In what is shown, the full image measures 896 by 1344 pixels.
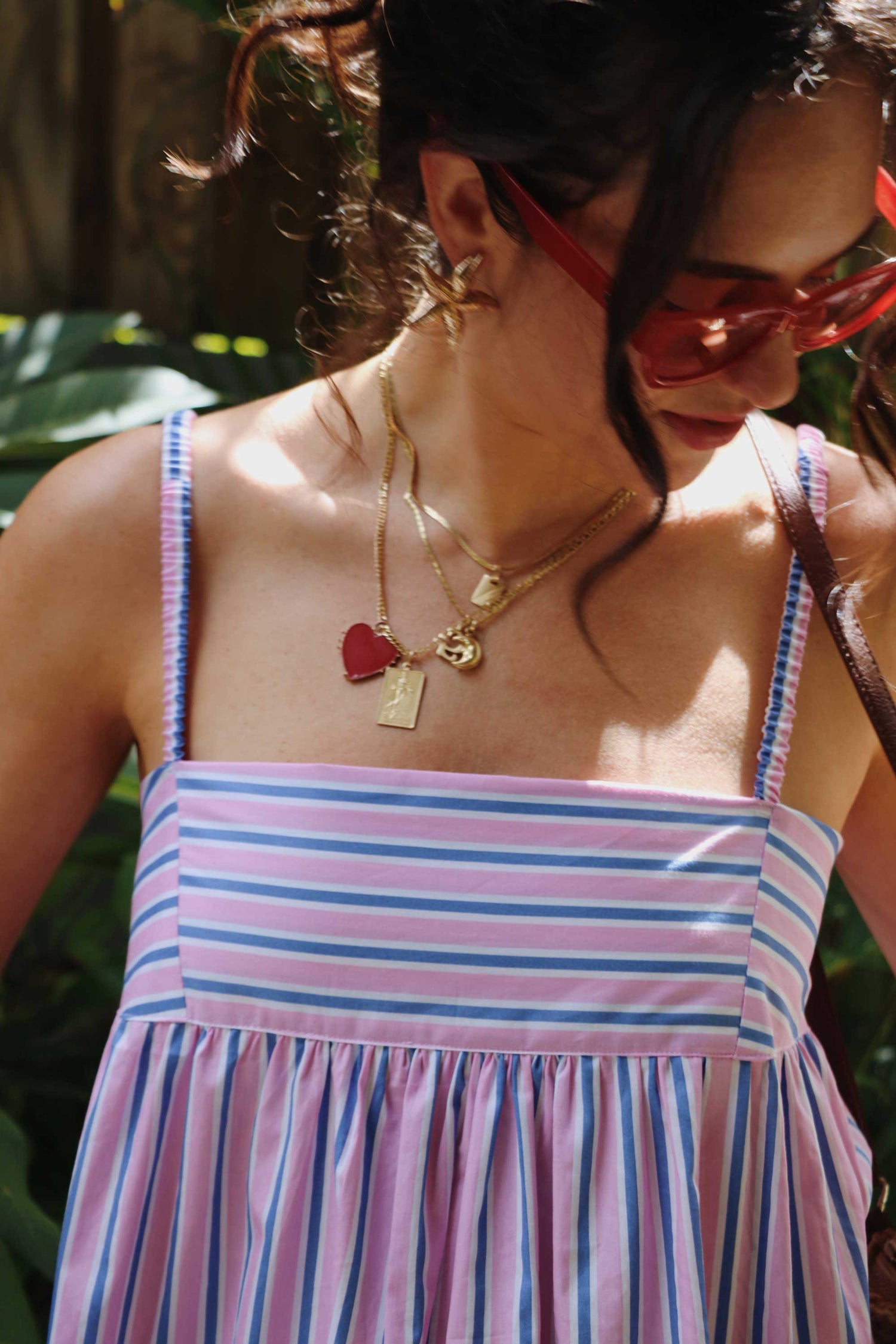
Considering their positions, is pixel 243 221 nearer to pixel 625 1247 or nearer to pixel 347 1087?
pixel 347 1087

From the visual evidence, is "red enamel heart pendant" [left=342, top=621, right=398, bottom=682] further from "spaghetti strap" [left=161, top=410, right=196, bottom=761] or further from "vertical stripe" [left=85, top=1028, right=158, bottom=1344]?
"vertical stripe" [left=85, top=1028, right=158, bottom=1344]

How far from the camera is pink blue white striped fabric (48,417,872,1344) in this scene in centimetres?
85

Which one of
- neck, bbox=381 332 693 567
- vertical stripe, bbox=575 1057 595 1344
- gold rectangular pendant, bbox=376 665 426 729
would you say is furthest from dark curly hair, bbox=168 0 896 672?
vertical stripe, bbox=575 1057 595 1344

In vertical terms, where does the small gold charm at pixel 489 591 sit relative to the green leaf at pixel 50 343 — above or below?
above

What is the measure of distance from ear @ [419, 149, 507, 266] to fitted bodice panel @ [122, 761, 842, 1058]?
1.25 feet

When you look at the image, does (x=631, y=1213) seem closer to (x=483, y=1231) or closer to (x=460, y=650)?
(x=483, y=1231)

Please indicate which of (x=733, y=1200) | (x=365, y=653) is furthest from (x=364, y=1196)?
(x=365, y=653)

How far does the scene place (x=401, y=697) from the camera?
0.94 m

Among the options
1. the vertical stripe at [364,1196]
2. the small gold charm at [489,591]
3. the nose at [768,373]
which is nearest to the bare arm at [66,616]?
the small gold charm at [489,591]

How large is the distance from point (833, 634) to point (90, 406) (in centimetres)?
101

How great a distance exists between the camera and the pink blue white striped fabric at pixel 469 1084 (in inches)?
33.5

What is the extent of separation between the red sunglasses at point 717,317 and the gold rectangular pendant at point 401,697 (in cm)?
29

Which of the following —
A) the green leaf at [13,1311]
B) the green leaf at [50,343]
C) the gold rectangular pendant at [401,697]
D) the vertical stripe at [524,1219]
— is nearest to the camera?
the vertical stripe at [524,1219]

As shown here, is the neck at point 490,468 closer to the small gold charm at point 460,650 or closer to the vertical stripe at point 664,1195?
the small gold charm at point 460,650
